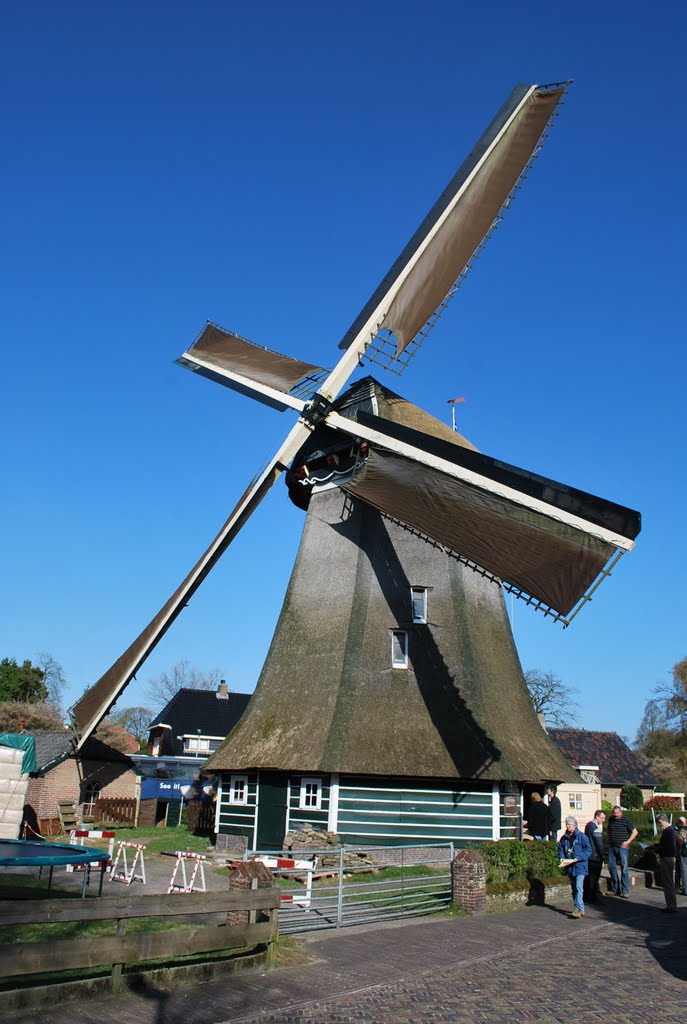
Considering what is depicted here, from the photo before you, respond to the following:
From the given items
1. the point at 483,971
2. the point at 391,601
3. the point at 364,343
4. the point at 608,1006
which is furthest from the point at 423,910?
the point at 364,343

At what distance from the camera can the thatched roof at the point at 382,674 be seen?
1789 cm

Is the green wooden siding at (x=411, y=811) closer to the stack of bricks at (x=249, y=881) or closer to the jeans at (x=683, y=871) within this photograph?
the jeans at (x=683, y=871)

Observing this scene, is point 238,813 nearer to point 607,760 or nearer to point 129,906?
point 129,906

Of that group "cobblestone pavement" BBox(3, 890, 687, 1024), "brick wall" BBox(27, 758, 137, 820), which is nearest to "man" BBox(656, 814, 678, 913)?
"cobblestone pavement" BBox(3, 890, 687, 1024)

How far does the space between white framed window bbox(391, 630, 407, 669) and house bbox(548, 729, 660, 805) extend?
33471mm

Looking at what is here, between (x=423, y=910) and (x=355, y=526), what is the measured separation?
10090 millimetres

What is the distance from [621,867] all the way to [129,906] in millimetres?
11933

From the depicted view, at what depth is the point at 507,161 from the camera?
17.7m

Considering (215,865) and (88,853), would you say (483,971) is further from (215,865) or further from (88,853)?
(215,865)

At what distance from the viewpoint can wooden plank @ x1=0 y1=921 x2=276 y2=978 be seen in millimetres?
6629

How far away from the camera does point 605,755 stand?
51.9 m

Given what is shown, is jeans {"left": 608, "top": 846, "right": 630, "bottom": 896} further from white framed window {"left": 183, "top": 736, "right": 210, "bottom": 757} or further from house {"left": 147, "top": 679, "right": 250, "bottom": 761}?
white framed window {"left": 183, "top": 736, "right": 210, "bottom": 757}

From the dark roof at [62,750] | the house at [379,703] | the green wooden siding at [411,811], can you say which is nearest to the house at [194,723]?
the dark roof at [62,750]

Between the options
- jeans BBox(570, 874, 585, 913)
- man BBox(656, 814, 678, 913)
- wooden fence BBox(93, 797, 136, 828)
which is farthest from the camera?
wooden fence BBox(93, 797, 136, 828)
